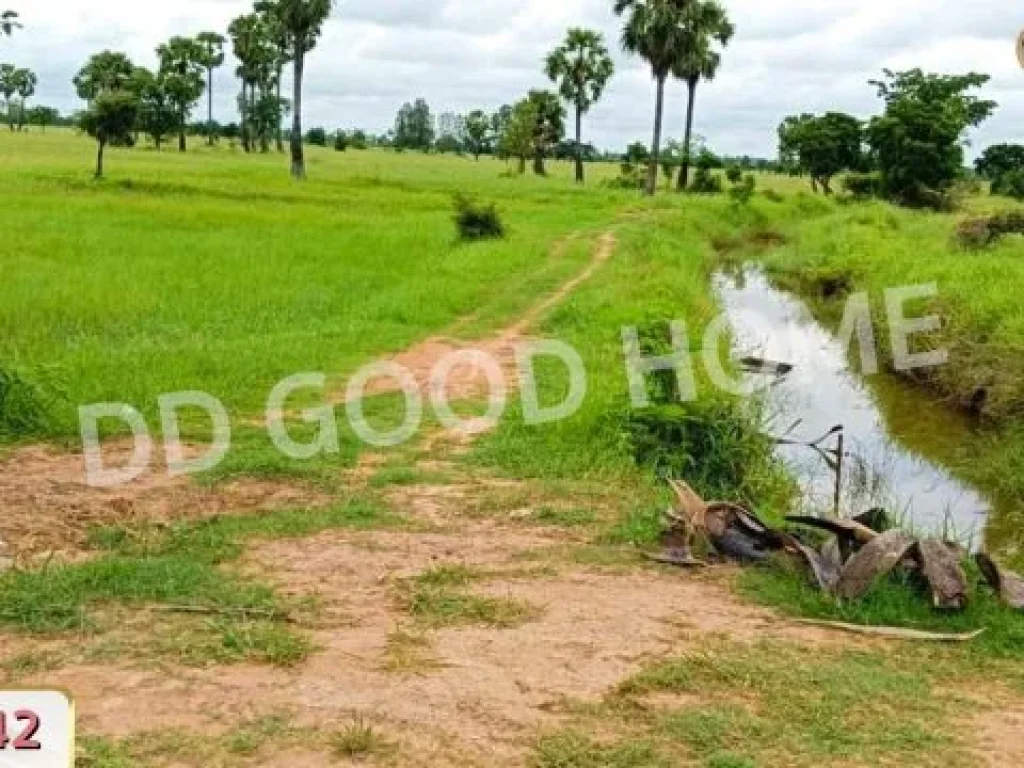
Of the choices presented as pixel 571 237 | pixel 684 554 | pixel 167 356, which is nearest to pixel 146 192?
pixel 571 237

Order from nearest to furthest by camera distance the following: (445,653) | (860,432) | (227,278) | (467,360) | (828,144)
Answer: (445,653)
(467,360)
(860,432)
(227,278)
(828,144)

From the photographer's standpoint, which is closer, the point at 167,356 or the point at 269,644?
the point at 269,644

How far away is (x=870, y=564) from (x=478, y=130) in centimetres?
9345

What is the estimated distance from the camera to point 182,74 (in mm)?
73375

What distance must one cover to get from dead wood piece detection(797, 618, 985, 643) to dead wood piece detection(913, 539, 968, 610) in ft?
0.67

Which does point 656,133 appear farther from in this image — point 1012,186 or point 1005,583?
point 1005,583

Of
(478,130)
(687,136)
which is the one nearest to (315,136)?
(478,130)

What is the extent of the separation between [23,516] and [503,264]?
14859 mm

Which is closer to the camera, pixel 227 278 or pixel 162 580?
pixel 162 580

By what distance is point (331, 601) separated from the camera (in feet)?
20.1

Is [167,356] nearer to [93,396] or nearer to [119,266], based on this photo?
[93,396]

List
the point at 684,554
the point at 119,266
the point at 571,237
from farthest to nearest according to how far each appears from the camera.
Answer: the point at 571,237
the point at 119,266
the point at 684,554

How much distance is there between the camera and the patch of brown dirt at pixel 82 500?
23.1ft

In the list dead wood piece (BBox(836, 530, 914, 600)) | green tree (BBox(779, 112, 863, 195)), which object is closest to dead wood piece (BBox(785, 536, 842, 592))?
dead wood piece (BBox(836, 530, 914, 600))
